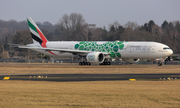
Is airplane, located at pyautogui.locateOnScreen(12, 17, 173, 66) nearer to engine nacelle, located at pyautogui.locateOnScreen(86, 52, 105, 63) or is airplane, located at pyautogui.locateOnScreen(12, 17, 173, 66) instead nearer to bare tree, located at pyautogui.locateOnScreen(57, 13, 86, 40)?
engine nacelle, located at pyautogui.locateOnScreen(86, 52, 105, 63)

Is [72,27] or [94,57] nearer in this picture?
[94,57]

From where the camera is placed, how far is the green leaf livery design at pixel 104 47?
44.6 m

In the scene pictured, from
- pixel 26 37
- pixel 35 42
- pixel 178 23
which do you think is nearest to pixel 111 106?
pixel 35 42

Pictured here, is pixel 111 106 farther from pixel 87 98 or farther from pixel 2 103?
pixel 2 103

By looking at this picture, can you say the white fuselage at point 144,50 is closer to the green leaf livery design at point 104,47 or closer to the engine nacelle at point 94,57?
the green leaf livery design at point 104,47

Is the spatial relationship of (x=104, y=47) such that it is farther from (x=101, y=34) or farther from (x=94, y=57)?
(x=101, y=34)

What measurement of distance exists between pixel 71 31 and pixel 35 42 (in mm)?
58553

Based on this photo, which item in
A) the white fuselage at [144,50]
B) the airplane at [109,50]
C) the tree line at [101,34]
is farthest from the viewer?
the tree line at [101,34]

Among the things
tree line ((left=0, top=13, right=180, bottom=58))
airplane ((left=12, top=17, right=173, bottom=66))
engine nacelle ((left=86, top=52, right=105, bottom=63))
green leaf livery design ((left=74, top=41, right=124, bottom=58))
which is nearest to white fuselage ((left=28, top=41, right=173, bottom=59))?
airplane ((left=12, top=17, right=173, bottom=66))

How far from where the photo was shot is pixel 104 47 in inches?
1800

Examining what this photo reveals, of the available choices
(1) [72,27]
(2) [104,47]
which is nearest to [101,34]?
(1) [72,27]

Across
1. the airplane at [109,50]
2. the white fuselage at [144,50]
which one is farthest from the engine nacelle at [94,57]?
the white fuselage at [144,50]

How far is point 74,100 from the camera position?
463 inches

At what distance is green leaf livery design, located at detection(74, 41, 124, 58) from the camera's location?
4459cm
